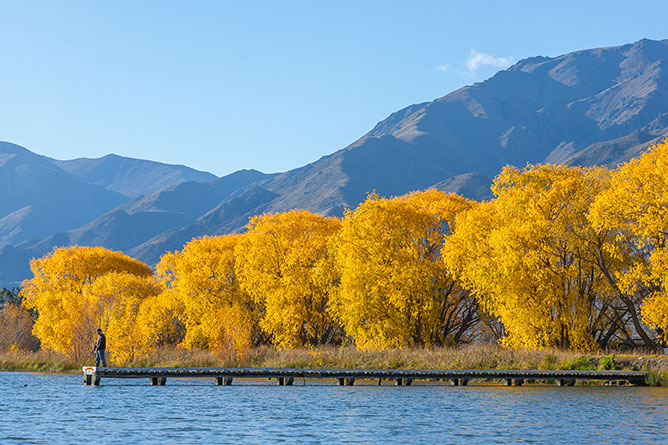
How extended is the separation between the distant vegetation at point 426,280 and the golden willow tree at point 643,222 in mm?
123

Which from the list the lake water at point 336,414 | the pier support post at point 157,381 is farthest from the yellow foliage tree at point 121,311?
the lake water at point 336,414

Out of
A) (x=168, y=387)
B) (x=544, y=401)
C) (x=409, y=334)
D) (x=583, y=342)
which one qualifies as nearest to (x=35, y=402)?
(x=168, y=387)

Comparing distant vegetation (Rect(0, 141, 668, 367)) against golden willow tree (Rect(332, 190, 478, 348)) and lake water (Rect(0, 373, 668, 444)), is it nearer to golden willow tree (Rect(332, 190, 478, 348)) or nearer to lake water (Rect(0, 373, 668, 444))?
golden willow tree (Rect(332, 190, 478, 348))

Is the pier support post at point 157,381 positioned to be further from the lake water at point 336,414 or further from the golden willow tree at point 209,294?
the golden willow tree at point 209,294

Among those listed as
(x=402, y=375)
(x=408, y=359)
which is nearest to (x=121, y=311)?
(x=408, y=359)

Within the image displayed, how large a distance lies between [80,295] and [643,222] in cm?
6732

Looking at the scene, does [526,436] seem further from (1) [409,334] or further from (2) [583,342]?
(1) [409,334]

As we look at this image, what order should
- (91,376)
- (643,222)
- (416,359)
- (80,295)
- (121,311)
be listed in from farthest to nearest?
1. (80,295)
2. (121,311)
3. (416,359)
4. (91,376)
5. (643,222)

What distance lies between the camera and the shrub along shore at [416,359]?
5741 centimetres

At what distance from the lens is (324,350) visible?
75062 mm

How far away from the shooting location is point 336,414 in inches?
1593

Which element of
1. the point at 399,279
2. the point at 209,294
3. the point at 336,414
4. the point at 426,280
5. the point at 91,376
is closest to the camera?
the point at 336,414

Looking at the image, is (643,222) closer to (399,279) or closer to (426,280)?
(426,280)

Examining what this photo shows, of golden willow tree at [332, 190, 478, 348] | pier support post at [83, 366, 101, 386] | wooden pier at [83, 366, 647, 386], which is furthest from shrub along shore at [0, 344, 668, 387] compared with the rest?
pier support post at [83, 366, 101, 386]
